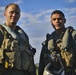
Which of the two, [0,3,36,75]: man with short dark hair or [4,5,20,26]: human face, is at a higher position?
[4,5,20,26]: human face

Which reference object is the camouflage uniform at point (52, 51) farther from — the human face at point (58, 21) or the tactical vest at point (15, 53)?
the tactical vest at point (15, 53)

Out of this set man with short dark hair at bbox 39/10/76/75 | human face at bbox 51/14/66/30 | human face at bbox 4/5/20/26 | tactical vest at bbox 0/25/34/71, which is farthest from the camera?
human face at bbox 51/14/66/30

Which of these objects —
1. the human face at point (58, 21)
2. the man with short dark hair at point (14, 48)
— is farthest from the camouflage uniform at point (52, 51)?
the man with short dark hair at point (14, 48)

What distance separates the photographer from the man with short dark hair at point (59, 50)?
8391 mm

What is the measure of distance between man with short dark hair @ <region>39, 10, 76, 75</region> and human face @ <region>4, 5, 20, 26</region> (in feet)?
3.70

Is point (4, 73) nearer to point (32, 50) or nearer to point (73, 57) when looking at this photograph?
point (32, 50)

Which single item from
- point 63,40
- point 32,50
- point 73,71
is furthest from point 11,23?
point 73,71

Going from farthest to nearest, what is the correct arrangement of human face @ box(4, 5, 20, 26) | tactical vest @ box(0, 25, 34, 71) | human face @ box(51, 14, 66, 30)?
human face @ box(51, 14, 66, 30) < human face @ box(4, 5, 20, 26) < tactical vest @ box(0, 25, 34, 71)

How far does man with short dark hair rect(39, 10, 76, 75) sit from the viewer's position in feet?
27.5

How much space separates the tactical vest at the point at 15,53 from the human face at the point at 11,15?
21 cm

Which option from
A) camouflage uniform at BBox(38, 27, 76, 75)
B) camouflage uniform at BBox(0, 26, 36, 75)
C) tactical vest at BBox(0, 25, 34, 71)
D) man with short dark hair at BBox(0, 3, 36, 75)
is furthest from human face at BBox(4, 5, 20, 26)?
camouflage uniform at BBox(38, 27, 76, 75)

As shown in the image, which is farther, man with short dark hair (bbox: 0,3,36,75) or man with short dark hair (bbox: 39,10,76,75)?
man with short dark hair (bbox: 39,10,76,75)

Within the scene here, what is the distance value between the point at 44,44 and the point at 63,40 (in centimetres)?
58

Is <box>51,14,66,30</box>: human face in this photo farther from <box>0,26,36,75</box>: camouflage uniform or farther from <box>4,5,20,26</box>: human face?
<box>4,5,20,26</box>: human face
